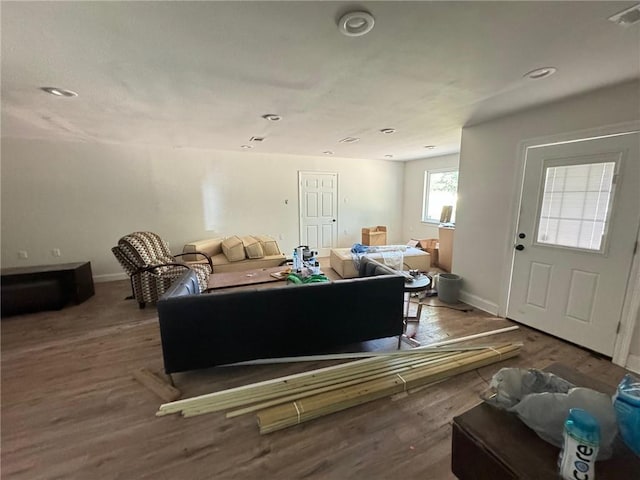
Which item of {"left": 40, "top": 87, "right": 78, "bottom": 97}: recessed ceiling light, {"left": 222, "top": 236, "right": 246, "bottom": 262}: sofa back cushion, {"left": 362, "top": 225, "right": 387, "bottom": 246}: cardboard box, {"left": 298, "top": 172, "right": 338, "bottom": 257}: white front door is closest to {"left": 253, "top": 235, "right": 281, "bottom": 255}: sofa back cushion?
{"left": 222, "top": 236, "right": 246, "bottom": 262}: sofa back cushion

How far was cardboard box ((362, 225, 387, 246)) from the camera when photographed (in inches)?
258

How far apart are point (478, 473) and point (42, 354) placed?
3.56 meters

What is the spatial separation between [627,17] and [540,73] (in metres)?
0.61

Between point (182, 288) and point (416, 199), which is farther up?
point (416, 199)

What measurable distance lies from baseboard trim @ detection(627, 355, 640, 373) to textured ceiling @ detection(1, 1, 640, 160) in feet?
7.51

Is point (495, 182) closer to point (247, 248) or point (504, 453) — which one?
point (504, 453)

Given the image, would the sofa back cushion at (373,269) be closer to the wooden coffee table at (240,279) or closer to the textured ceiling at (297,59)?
the wooden coffee table at (240,279)

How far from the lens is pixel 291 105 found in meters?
2.64

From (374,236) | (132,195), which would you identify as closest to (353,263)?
(374,236)

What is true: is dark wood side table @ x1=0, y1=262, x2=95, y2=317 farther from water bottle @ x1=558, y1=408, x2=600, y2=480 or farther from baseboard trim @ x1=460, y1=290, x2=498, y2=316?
baseboard trim @ x1=460, y1=290, x2=498, y2=316

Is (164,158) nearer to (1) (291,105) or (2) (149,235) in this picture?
(2) (149,235)

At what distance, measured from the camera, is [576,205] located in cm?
255

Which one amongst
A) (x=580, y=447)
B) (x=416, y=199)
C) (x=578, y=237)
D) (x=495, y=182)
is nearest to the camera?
(x=580, y=447)

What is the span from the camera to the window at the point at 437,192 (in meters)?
6.03
